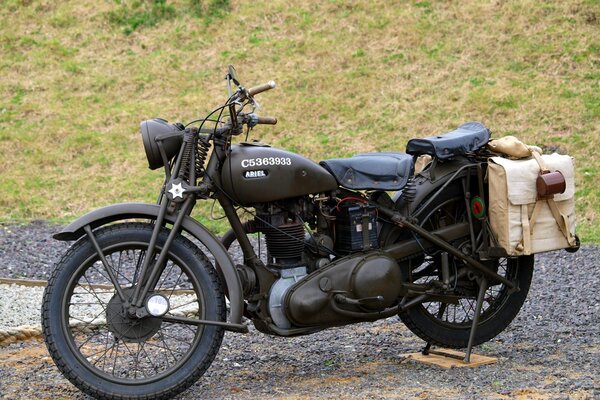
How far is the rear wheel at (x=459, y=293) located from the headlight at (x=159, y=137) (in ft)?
4.99

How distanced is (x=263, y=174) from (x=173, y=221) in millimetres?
514

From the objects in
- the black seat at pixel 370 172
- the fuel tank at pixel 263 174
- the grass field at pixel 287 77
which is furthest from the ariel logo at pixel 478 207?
the grass field at pixel 287 77

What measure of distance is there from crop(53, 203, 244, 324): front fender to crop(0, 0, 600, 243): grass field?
25.9 feet

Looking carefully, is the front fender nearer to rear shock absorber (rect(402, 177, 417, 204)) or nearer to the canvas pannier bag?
rear shock absorber (rect(402, 177, 417, 204))

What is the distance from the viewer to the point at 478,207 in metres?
5.92

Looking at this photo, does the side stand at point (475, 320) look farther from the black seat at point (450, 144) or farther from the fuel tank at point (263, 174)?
the fuel tank at point (263, 174)

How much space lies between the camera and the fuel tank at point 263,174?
17.2 ft

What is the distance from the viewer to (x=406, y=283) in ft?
19.0

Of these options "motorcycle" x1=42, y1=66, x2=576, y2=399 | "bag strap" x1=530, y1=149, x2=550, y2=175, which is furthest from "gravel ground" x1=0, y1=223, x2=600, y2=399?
"bag strap" x1=530, y1=149, x2=550, y2=175

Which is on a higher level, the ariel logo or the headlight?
the headlight

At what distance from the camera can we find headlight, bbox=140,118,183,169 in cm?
516

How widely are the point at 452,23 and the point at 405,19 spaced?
0.98 m

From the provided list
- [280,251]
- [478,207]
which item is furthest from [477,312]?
[280,251]

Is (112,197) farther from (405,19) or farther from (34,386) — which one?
(34,386)
